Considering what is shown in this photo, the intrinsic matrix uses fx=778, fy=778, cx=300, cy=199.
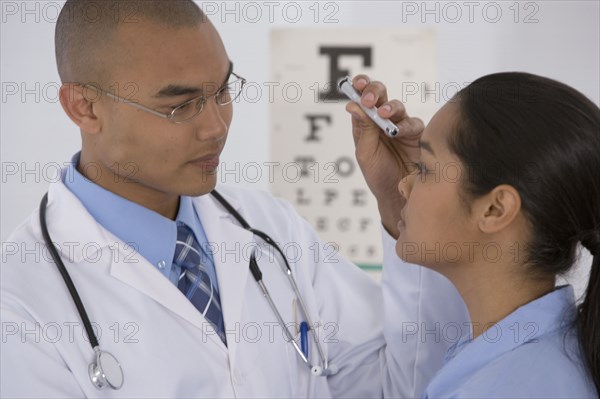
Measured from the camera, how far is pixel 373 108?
1.28 meters

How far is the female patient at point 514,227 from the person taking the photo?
40.4 inches

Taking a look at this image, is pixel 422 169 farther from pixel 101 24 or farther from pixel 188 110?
pixel 101 24

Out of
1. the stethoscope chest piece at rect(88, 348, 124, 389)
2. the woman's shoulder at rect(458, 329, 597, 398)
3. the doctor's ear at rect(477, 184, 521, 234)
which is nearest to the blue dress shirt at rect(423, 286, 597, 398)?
the woman's shoulder at rect(458, 329, 597, 398)

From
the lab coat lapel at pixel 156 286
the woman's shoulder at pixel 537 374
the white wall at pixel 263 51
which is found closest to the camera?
the woman's shoulder at pixel 537 374

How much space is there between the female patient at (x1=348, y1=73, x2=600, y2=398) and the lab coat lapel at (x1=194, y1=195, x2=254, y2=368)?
31 centimetres

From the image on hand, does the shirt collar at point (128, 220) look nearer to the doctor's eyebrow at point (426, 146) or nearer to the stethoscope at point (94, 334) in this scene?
the stethoscope at point (94, 334)

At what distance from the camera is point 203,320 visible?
123cm

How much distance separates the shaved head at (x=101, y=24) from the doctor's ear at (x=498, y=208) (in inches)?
22.1

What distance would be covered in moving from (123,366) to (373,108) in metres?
0.57

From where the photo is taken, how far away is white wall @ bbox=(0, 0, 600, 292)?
220 cm

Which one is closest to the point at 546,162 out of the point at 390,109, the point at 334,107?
the point at 390,109

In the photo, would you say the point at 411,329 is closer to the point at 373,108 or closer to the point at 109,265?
the point at 373,108

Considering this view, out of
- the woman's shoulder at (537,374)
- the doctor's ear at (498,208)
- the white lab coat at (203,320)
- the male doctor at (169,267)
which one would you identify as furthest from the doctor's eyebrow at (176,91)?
the woman's shoulder at (537,374)

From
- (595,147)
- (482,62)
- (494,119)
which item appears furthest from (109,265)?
(482,62)
